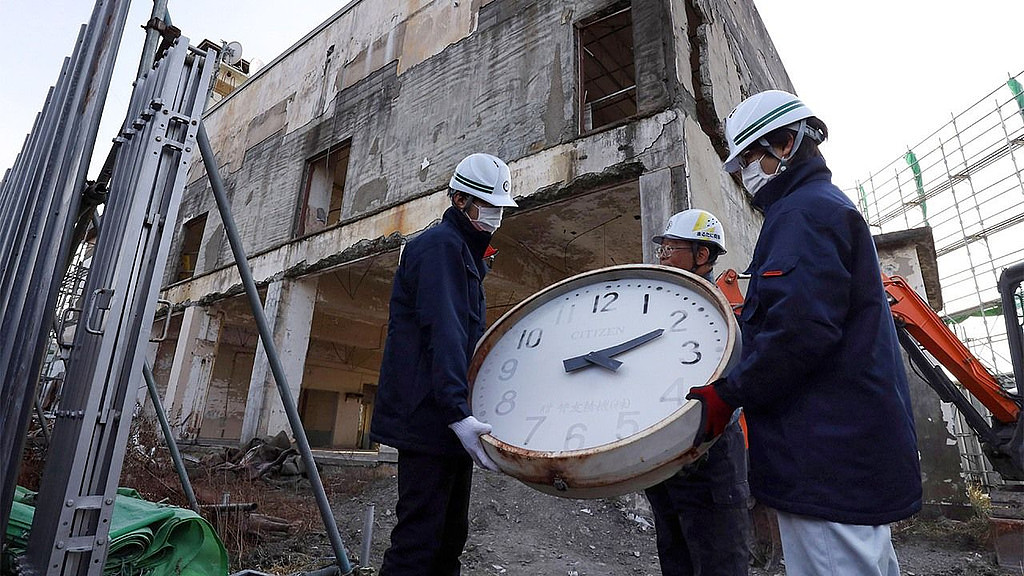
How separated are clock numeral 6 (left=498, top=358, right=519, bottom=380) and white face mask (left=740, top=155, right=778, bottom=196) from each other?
888mm

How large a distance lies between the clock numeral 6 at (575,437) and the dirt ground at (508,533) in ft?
6.88

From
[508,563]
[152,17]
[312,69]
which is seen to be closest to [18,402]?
[152,17]

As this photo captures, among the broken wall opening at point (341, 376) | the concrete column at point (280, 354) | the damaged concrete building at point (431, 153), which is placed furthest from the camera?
the broken wall opening at point (341, 376)

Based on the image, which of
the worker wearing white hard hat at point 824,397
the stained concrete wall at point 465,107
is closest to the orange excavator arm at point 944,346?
the stained concrete wall at point 465,107

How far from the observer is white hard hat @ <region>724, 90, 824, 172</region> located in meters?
1.47

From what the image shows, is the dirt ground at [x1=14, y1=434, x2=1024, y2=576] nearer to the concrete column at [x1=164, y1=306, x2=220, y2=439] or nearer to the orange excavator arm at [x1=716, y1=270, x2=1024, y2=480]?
the orange excavator arm at [x1=716, y1=270, x2=1024, y2=480]

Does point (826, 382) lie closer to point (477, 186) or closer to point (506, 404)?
point (506, 404)

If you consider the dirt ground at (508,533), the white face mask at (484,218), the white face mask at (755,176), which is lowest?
the dirt ground at (508,533)

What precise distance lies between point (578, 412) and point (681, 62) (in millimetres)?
5534

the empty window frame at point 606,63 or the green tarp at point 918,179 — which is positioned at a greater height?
the green tarp at point 918,179

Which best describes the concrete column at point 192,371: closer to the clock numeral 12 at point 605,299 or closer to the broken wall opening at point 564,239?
the broken wall opening at point 564,239

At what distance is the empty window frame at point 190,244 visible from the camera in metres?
12.4

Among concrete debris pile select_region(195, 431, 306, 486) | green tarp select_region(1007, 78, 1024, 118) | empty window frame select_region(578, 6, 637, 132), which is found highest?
green tarp select_region(1007, 78, 1024, 118)

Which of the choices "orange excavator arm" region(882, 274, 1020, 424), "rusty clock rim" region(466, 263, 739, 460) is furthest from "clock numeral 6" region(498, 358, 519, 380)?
"orange excavator arm" region(882, 274, 1020, 424)
